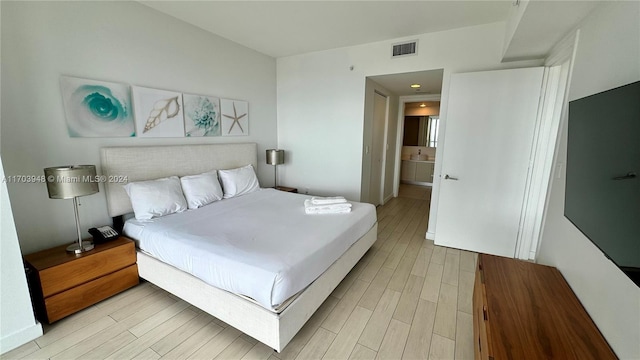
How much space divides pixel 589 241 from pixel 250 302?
2.00 m

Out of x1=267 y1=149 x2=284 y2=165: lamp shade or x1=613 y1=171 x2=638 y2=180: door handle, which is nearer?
x1=613 y1=171 x2=638 y2=180: door handle

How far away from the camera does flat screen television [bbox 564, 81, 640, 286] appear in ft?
2.98

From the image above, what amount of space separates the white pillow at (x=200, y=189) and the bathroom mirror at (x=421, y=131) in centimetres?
561

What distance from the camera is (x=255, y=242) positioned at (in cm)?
194

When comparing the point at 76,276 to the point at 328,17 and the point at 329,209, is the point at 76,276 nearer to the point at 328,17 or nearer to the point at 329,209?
the point at 329,209

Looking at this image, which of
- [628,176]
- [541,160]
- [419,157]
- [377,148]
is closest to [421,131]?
[419,157]

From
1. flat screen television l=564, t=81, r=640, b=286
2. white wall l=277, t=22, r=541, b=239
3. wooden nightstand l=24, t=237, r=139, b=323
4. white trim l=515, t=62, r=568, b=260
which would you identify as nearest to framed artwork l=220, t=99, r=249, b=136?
white wall l=277, t=22, r=541, b=239

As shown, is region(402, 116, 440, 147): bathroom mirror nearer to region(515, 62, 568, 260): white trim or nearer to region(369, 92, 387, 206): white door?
region(369, 92, 387, 206): white door

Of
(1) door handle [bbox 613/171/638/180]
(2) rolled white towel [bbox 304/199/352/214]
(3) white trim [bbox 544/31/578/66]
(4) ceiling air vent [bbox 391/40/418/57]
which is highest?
(4) ceiling air vent [bbox 391/40/418/57]

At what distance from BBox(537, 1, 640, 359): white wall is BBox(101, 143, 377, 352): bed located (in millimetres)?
1502

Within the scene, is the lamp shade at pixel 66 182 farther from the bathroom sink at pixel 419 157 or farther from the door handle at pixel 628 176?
Answer: the bathroom sink at pixel 419 157

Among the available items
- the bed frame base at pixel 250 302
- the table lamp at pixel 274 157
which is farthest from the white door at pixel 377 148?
the bed frame base at pixel 250 302

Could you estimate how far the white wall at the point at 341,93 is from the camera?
299 cm

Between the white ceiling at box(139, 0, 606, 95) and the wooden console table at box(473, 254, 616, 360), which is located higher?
the white ceiling at box(139, 0, 606, 95)
